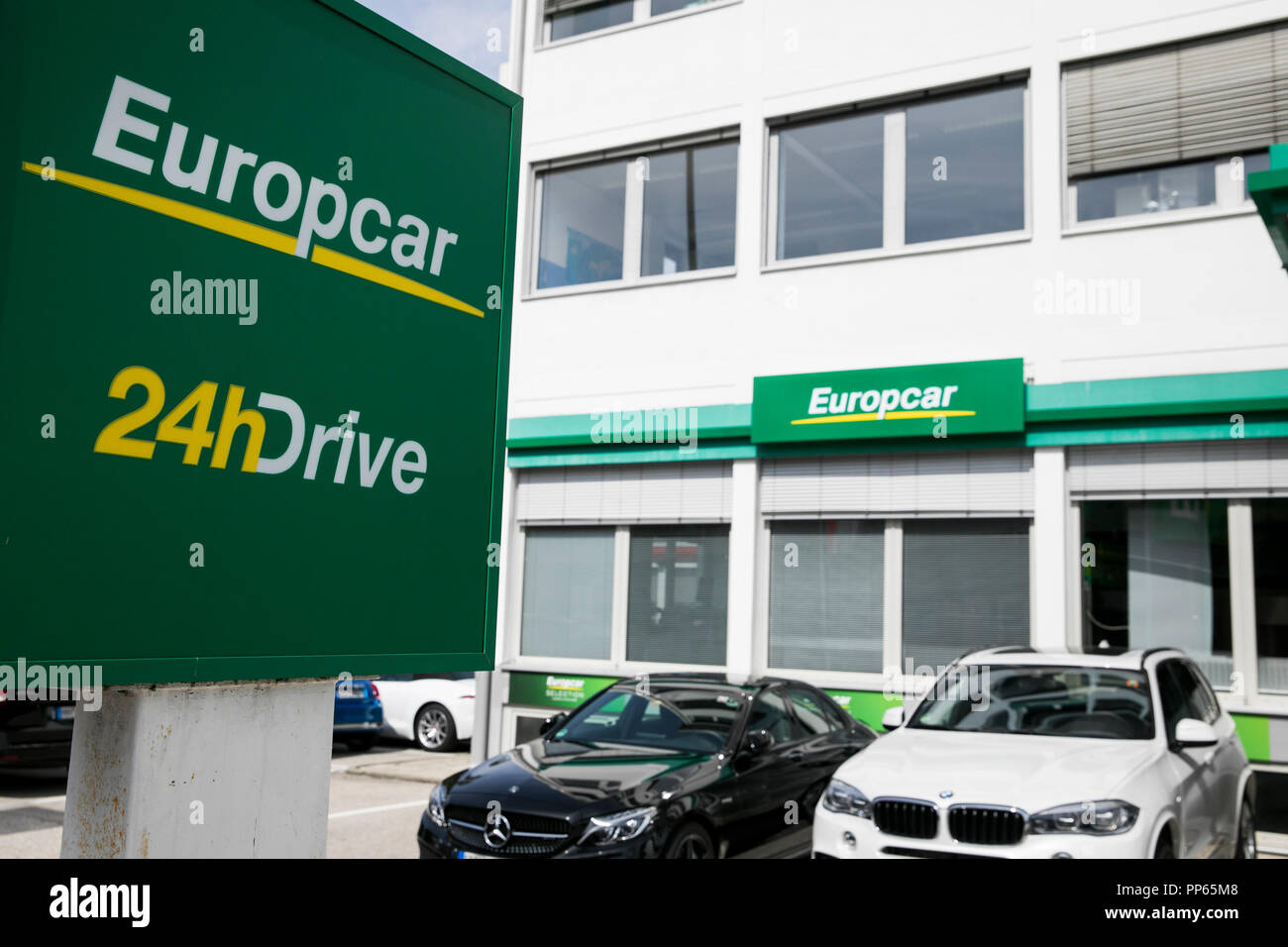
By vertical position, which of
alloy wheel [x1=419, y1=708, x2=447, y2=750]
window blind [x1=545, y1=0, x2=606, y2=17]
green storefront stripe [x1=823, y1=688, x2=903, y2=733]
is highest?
window blind [x1=545, y1=0, x2=606, y2=17]

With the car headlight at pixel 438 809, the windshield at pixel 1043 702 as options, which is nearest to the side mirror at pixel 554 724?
the car headlight at pixel 438 809

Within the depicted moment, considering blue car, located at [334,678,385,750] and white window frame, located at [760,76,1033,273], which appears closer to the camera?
white window frame, located at [760,76,1033,273]

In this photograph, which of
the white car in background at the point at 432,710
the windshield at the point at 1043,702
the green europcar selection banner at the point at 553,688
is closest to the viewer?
the windshield at the point at 1043,702

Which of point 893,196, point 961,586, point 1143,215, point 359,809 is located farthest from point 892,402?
point 359,809

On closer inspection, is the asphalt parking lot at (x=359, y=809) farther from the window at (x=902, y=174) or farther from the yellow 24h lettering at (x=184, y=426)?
the window at (x=902, y=174)

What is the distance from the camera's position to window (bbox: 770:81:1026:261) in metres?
11.4

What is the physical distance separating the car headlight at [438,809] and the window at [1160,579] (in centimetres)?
620

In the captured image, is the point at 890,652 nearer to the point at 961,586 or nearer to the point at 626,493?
the point at 961,586

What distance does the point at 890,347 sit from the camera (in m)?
11.4

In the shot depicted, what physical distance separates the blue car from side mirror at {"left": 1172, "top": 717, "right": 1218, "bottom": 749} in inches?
441

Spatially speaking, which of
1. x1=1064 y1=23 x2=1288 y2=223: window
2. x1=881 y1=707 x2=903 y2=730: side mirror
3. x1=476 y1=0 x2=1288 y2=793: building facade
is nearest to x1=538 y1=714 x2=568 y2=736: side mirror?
x1=881 y1=707 x2=903 y2=730: side mirror

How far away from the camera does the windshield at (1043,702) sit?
670cm

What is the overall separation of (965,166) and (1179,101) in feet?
6.72

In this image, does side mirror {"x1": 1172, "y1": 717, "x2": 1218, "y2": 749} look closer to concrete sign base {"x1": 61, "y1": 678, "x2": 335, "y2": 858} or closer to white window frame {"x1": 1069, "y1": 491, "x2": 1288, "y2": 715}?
white window frame {"x1": 1069, "y1": 491, "x2": 1288, "y2": 715}
